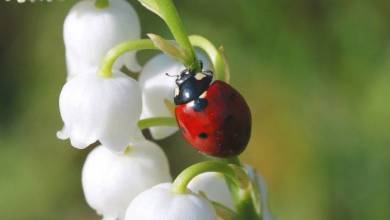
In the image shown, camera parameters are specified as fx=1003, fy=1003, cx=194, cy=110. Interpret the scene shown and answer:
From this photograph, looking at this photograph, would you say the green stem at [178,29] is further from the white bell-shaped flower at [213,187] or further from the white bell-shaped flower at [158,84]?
the white bell-shaped flower at [213,187]

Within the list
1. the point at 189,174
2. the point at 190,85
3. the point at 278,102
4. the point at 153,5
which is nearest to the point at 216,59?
the point at 190,85

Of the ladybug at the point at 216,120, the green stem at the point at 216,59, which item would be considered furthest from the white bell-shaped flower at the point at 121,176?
the green stem at the point at 216,59

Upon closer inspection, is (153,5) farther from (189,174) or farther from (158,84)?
(189,174)

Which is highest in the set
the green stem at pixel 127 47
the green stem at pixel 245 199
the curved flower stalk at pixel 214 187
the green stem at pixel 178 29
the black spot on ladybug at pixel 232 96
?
the green stem at pixel 178 29

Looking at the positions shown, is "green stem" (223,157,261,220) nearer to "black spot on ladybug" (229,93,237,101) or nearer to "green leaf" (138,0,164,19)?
"black spot on ladybug" (229,93,237,101)

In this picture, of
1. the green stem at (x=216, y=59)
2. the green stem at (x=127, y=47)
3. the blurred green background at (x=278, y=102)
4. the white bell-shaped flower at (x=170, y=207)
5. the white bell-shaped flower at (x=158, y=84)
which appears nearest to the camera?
the white bell-shaped flower at (x=170, y=207)

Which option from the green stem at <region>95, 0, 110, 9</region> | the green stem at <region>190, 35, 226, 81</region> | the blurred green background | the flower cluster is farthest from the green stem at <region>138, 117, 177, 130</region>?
the blurred green background

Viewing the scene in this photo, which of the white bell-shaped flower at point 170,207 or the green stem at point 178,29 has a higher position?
the green stem at point 178,29
